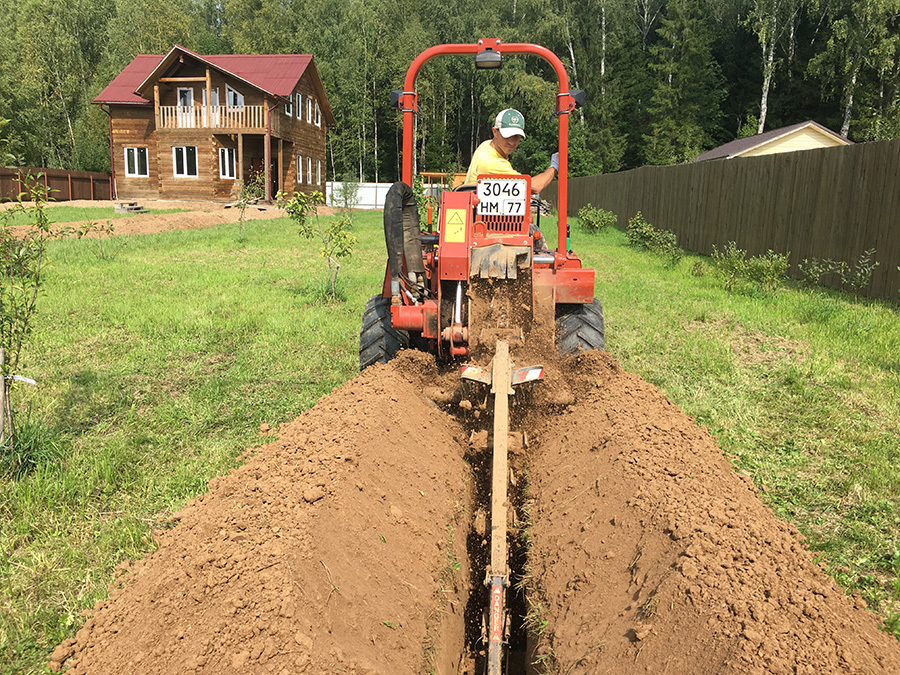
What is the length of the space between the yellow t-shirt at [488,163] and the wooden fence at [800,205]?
662cm

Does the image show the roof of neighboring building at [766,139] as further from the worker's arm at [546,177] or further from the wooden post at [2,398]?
the wooden post at [2,398]

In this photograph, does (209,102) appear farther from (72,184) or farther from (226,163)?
(72,184)

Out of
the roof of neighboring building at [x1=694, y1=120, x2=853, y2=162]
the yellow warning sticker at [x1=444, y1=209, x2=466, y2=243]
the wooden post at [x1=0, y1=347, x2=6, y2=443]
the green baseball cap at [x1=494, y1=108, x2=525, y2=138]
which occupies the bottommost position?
the wooden post at [x1=0, y1=347, x2=6, y2=443]

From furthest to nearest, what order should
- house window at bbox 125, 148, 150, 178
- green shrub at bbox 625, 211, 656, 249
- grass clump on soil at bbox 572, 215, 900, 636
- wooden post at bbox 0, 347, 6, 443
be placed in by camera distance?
house window at bbox 125, 148, 150, 178 < green shrub at bbox 625, 211, 656, 249 < wooden post at bbox 0, 347, 6, 443 < grass clump on soil at bbox 572, 215, 900, 636

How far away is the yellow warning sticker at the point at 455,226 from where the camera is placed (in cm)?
442

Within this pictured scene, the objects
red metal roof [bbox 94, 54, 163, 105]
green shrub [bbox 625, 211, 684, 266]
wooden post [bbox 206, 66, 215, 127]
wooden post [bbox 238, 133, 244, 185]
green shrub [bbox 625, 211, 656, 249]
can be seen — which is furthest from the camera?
red metal roof [bbox 94, 54, 163, 105]

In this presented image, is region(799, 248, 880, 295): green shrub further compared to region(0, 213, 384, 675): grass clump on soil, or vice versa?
region(799, 248, 880, 295): green shrub

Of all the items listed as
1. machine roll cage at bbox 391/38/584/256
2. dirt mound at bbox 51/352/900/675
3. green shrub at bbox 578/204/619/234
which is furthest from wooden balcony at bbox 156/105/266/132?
dirt mound at bbox 51/352/900/675

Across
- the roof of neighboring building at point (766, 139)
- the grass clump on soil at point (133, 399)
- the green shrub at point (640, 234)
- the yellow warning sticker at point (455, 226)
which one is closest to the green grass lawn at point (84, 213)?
the grass clump on soil at point (133, 399)

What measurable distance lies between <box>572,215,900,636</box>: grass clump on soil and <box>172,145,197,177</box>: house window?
78.5 ft

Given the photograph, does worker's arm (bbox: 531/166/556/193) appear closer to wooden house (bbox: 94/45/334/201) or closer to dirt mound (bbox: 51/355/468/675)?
dirt mound (bbox: 51/355/468/675)

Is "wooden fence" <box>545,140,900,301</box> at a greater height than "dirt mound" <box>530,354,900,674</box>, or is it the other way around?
"wooden fence" <box>545,140,900,301</box>

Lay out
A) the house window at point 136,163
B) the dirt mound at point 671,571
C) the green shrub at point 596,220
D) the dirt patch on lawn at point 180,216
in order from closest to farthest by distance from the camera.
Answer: the dirt mound at point 671,571 → the dirt patch on lawn at point 180,216 → the green shrub at point 596,220 → the house window at point 136,163

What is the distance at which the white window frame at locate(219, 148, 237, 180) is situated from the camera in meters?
29.1
